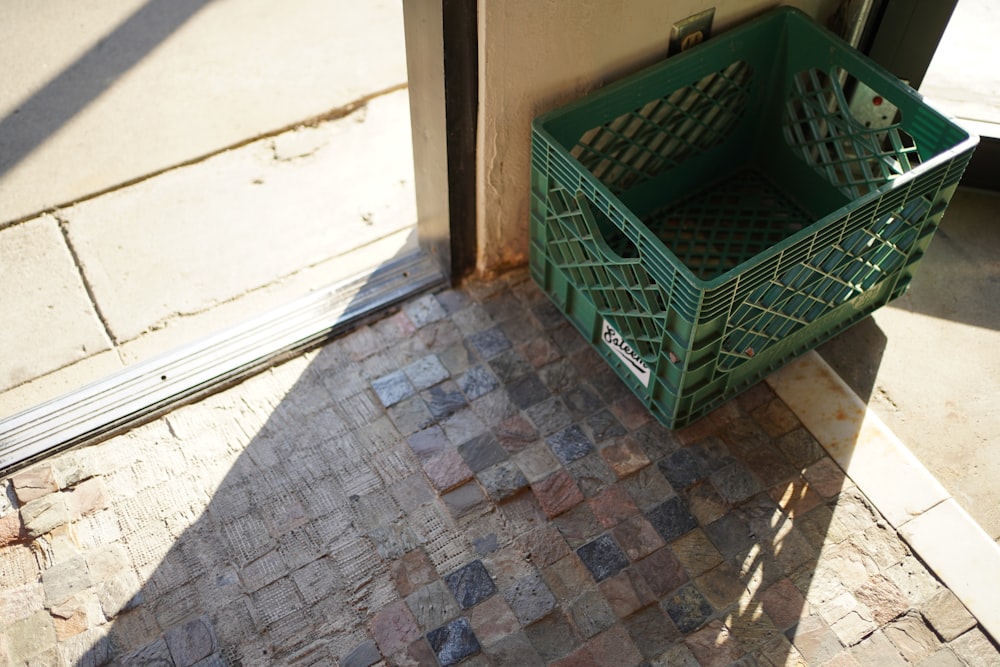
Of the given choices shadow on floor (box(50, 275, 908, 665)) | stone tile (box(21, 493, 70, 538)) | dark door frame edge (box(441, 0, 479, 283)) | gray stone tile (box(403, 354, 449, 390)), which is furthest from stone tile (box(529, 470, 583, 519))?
stone tile (box(21, 493, 70, 538))

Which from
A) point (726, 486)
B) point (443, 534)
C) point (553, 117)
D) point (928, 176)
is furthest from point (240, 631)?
point (928, 176)

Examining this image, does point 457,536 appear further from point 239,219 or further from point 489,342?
point 239,219

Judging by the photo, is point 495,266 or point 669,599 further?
point 495,266

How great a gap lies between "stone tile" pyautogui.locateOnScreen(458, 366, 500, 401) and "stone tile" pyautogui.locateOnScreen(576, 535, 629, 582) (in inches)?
24.9

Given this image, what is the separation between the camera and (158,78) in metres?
4.14

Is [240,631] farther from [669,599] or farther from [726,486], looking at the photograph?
[726,486]

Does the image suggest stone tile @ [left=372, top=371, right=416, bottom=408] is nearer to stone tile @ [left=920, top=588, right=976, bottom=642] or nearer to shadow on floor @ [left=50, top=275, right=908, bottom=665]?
shadow on floor @ [left=50, top=275, right=908, bottom=665]

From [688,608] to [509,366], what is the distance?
98 centimetres

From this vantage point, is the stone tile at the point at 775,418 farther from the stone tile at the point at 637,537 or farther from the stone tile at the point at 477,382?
the stone tile at the point at 477,382

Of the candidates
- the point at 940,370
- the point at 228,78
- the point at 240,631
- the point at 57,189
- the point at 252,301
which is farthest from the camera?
the point at 228,78

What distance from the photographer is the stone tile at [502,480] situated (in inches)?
111

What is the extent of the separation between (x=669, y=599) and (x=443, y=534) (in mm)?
685

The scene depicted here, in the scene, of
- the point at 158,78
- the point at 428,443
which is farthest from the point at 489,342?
the point at 158,78

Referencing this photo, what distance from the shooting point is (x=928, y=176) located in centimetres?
271
